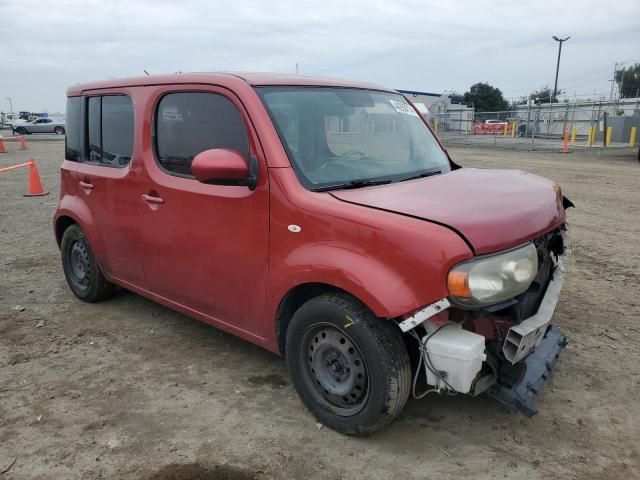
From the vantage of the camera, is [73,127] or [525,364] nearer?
[525,364]

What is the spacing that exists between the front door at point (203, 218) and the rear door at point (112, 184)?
0.20m

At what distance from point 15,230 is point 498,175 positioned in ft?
24.2

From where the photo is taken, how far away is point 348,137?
Answer: 3400mm

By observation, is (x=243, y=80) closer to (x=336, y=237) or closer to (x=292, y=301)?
(x=336, y=237)

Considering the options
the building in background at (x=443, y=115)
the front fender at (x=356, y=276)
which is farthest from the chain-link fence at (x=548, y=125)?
the front fender at (x=356, y=276)

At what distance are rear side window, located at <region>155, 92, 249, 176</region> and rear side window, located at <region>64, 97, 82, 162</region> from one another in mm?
1331

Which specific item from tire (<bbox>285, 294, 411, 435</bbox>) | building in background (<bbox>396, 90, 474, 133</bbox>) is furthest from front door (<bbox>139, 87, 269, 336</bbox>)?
building in background (<bbox>396, 90, 474, 133</bbox>)

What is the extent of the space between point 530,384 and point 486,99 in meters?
83.4

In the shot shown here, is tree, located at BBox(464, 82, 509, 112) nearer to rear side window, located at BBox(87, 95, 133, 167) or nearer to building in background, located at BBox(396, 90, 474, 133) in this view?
building in background, located at BBox(396, 90, 474, 133)

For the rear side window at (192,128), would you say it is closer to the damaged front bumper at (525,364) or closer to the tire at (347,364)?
the tire at (347,364)

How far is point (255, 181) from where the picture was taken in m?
3.06

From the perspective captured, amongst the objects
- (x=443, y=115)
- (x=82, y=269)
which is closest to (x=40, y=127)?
(x=443, y=115)

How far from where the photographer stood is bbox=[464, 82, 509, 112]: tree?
7856 cm

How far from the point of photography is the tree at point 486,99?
78562mm
